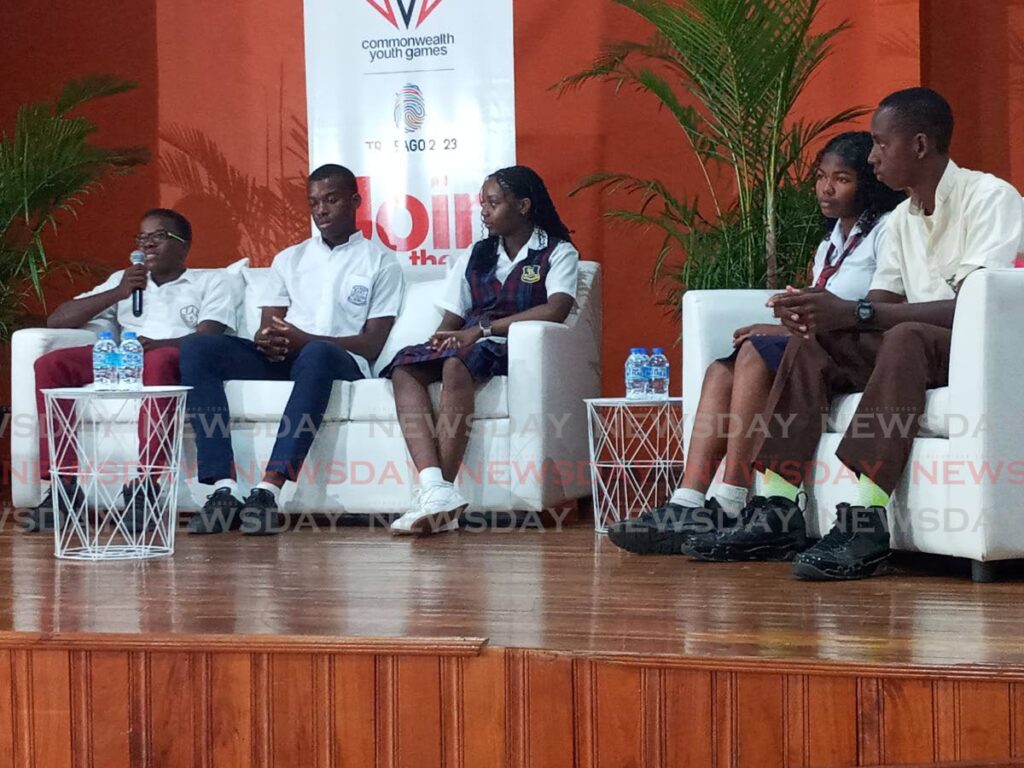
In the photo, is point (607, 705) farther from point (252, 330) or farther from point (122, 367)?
point (252, 330)

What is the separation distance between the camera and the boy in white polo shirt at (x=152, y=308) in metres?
4.22


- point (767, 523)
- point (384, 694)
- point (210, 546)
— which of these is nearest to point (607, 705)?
point (384, 694)

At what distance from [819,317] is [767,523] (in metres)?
0.49

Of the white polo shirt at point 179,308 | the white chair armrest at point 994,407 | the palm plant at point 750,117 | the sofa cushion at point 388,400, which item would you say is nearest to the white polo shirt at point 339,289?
the white polo shirt at point 179,308

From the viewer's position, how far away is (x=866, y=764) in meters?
1.82

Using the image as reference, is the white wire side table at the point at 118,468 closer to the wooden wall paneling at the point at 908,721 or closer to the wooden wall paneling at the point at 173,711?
the wooden wall paneling at the point at 173,711

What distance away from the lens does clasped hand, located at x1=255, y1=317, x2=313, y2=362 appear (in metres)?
4.23

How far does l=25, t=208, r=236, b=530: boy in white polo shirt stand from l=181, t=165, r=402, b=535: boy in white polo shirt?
6.6 inches

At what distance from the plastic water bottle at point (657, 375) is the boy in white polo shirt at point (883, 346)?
910mm

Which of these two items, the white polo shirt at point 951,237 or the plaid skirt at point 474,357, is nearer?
the white polo shirt at point 951,237

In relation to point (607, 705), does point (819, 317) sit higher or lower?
higher

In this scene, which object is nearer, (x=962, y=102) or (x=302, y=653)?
(x=302, y=653)

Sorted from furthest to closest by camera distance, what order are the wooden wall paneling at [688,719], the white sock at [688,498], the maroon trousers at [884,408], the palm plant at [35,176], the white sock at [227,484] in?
1. the palm plant at [35,176]
2. the white sock at [227,484]
3. the white sock at [688,498]
4. the maroon trousers at [884,408]
5. the wooden wall paneling at [688,719]

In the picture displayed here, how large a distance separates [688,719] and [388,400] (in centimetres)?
229
